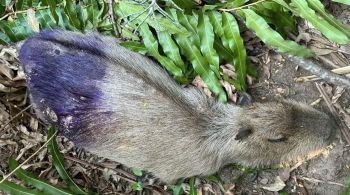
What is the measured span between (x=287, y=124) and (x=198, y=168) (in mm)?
1048

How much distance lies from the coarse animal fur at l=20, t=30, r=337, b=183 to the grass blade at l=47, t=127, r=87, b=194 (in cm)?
31

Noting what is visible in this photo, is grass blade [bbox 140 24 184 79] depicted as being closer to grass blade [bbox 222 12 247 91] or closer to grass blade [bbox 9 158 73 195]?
grass blade [bbox 222 12 247 91]

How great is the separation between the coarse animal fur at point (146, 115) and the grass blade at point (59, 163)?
312mm

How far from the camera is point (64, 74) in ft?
16.9

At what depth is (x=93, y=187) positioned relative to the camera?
5965 millimetres

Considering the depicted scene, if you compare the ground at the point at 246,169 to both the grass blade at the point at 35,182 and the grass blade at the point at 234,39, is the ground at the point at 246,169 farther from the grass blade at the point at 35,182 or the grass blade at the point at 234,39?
the grass blade at the point at 234,39

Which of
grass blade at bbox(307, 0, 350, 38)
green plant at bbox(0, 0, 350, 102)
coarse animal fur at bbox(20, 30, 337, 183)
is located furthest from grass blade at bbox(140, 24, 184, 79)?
grass blade at bbox(307, 0, 350, 38)

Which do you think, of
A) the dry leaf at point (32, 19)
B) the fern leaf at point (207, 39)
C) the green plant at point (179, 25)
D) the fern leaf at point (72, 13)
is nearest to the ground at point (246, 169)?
the green plant at point (179, 25)

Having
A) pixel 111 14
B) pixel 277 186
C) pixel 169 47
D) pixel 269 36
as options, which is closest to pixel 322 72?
pixel 269 36

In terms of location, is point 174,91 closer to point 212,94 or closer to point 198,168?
point 212,94

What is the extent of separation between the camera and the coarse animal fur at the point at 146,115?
5145 millimetres

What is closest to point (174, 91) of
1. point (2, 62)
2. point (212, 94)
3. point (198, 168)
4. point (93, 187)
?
point (212, 94)

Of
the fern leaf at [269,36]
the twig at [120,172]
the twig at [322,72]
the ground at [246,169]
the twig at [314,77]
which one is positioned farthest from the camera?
the twig at [120,172]

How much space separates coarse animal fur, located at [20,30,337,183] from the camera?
5.14 meters
